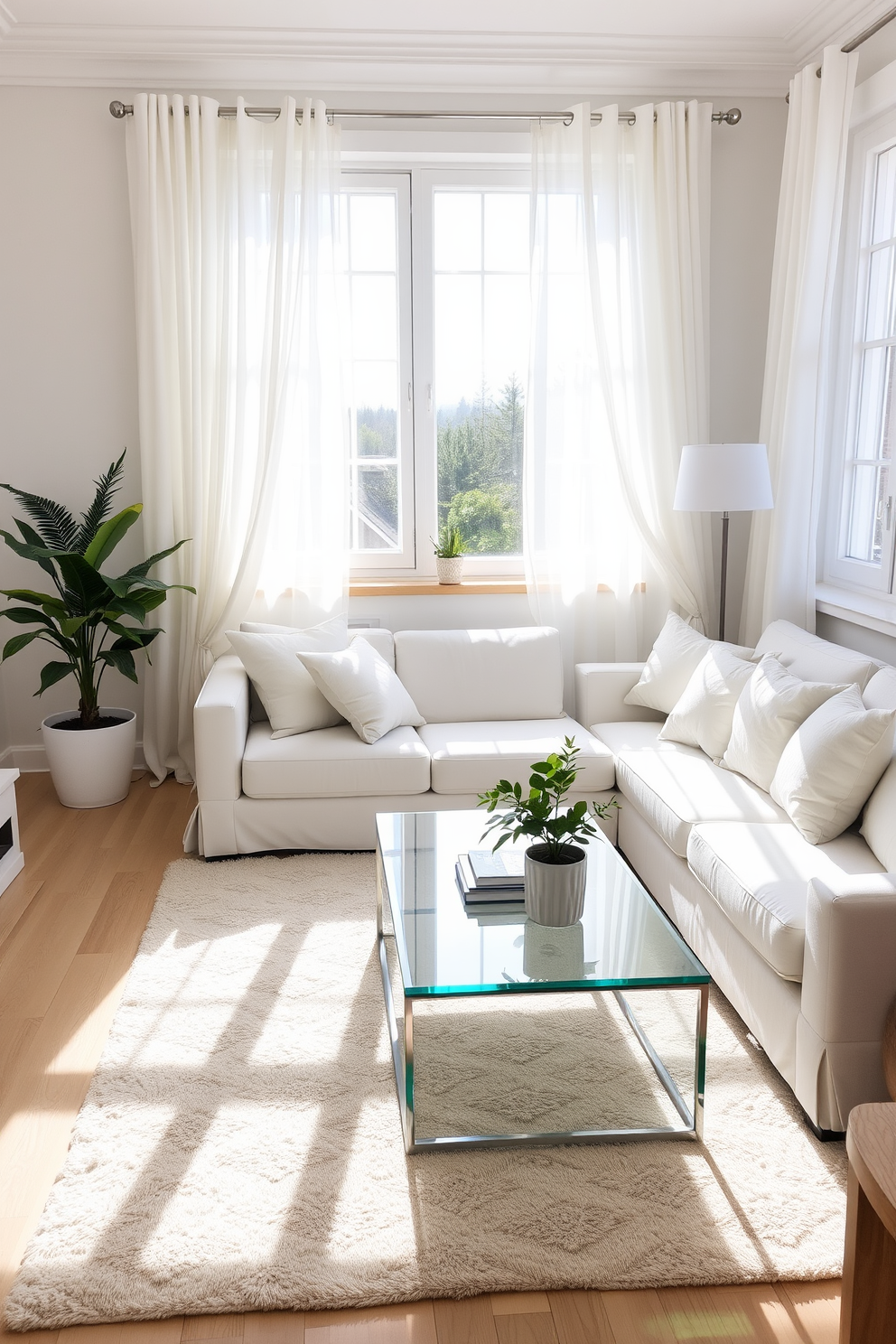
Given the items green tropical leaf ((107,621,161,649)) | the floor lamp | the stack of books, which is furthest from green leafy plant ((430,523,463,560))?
the stack of books

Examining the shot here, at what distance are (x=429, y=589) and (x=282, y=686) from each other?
986 mm

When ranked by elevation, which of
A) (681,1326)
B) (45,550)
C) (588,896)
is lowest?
(681,1326)

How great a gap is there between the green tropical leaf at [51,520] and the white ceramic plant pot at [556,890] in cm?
274

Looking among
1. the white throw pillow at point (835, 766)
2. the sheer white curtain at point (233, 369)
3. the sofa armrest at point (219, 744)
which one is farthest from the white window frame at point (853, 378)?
the sofa armrest at point (219, 744)

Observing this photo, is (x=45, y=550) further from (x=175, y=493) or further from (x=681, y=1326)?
(x=681, y=1326)

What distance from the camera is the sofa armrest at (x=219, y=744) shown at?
356cm

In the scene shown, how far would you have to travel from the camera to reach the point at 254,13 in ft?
12.6

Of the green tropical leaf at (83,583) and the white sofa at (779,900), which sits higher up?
the green tropical leaf at (83,583)

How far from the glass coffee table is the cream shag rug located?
15 millimetres

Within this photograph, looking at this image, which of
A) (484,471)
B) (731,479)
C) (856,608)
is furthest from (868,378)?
(484,471)

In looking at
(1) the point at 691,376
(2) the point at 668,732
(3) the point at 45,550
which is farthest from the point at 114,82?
(2) the point at 668,732

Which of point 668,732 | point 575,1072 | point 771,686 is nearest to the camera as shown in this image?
point 575,1072

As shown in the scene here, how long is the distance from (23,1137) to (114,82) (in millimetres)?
3853

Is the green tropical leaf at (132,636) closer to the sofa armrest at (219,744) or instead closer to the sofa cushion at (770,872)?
the sofa armrest at (219,744)
